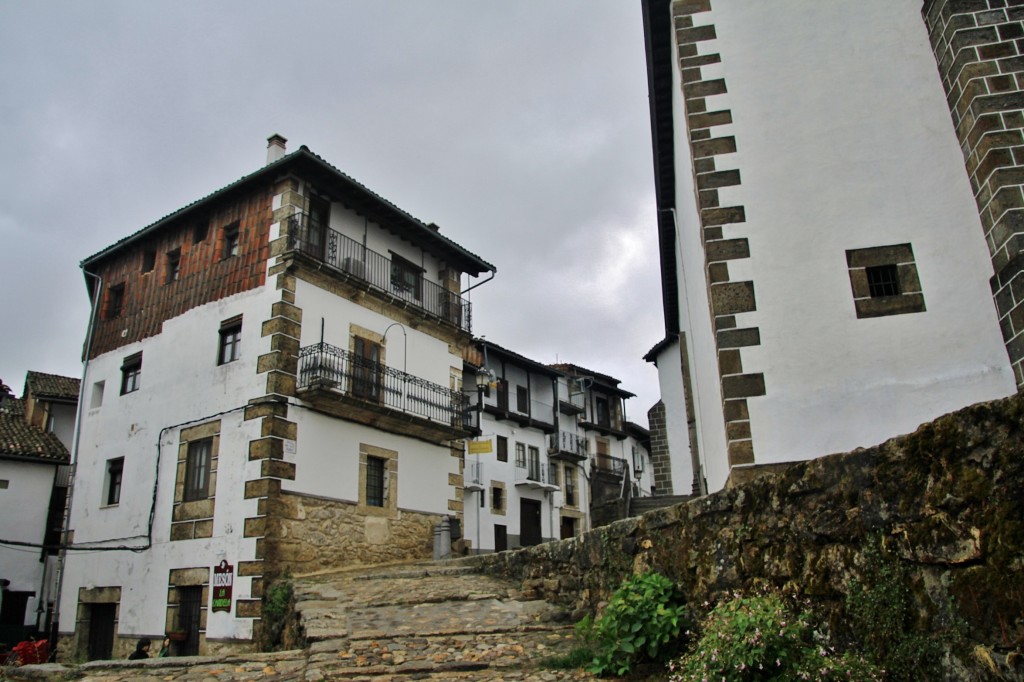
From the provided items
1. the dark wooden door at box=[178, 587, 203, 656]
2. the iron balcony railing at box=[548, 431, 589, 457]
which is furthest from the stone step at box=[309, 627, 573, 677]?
the iron balcony railing at box=[548, 431, 589, 457]

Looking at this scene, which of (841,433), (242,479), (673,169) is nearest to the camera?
(841,433)

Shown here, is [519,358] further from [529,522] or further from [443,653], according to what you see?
[443,653]

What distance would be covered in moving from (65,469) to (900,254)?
22.1 meters

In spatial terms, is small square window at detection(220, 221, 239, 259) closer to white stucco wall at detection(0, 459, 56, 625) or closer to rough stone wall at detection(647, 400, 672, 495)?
white stucco wall at detection(0, 459, 56, 625)

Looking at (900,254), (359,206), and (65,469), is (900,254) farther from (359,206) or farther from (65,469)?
(65,469)

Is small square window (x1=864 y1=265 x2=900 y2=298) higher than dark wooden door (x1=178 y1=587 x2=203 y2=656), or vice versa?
small square window (x1=864 y1=265 x2=900 y2=298)

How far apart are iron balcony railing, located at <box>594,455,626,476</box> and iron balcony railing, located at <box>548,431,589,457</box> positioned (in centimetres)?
144

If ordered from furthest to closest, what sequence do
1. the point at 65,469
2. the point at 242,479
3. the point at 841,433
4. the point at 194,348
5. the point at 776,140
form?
1. the point at 65,469
2. the point at 194,348
3. the point at 242,479
4. the point at 776,140
5. the point at 841,433

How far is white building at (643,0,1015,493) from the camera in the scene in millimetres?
7391

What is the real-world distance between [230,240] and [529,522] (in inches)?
650

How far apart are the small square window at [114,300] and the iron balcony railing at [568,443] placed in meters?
16.7

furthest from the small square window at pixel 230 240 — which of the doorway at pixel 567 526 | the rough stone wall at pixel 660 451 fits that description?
the doorway at pixel 567 526

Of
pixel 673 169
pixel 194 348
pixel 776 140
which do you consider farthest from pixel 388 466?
pixel 776 140

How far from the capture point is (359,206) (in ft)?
56.3
